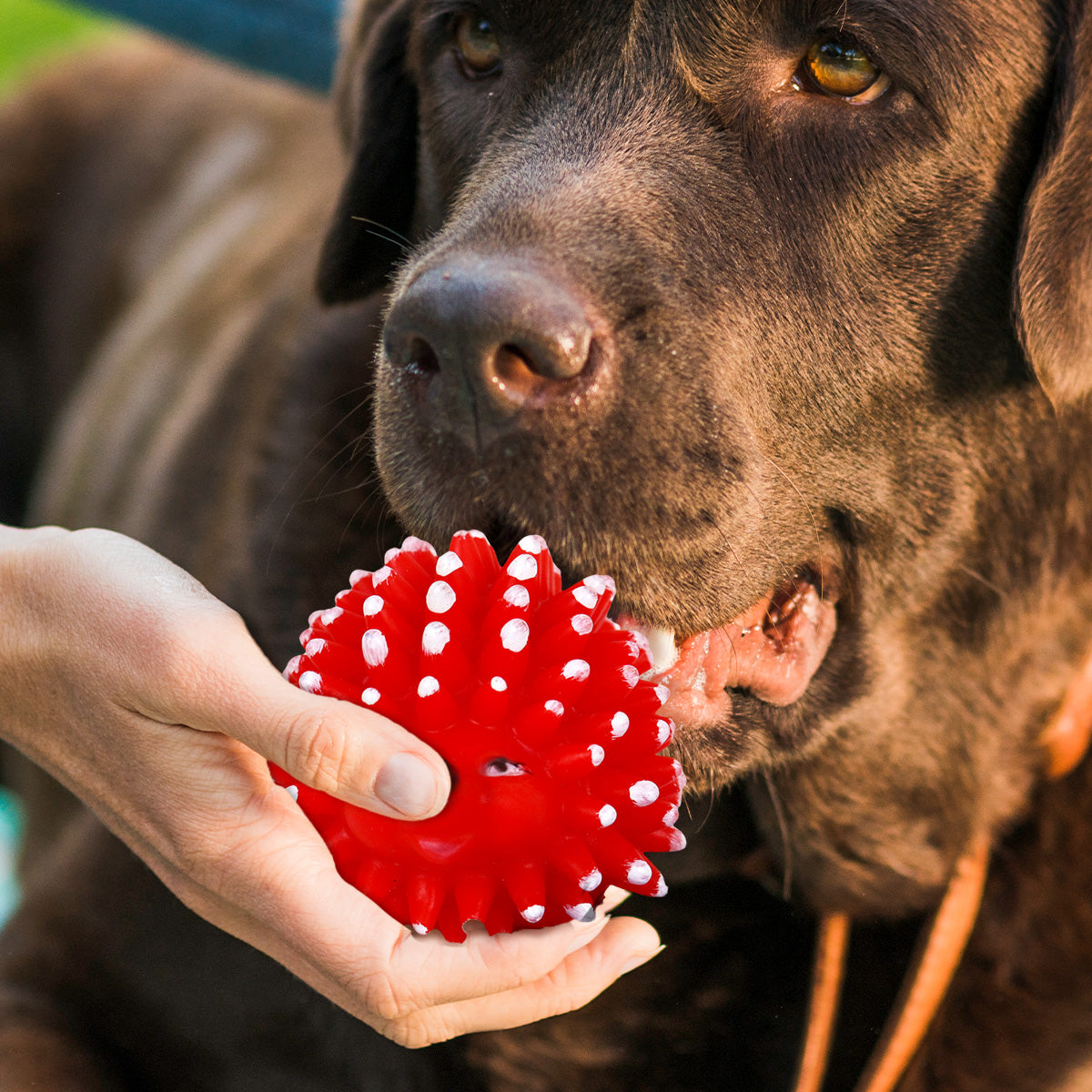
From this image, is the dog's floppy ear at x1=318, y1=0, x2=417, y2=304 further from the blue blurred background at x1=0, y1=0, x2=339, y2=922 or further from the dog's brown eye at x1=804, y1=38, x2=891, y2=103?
the blue blurred background at x1=0, y1=0, x2=339, y2=922

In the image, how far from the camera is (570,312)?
4.56 ft

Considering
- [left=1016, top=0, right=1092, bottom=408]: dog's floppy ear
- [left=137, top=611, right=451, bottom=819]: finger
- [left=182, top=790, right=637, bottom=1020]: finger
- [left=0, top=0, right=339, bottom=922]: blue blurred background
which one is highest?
[left=1016, top=0, right=1092, bottom=408]: dog's floppy ear

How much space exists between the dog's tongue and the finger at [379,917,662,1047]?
0.31 meters

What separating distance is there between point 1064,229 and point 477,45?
866mm

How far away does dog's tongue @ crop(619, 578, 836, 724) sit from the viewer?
165 centimetres

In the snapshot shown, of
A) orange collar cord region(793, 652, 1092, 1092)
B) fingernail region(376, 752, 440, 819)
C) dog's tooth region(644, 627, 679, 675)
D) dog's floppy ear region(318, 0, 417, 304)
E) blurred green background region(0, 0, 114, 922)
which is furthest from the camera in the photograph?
blurred green background region(0, 0, 114, 922)

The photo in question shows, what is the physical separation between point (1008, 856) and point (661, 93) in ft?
4.42

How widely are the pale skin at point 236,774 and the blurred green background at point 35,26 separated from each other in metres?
6.05

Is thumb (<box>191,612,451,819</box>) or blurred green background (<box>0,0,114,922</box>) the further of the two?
blurred green background (<box>0,0,114,922</box>)

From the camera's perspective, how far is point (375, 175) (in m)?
2.25

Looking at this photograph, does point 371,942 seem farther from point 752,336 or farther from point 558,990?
point 752,336

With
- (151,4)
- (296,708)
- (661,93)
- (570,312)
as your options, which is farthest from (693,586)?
(151,4)

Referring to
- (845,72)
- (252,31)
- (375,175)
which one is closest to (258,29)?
(252,31)

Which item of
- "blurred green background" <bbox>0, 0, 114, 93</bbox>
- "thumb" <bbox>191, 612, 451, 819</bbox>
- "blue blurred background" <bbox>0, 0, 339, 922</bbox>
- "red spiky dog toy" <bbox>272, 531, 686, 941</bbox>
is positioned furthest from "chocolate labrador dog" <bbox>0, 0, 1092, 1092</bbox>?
"blurred green background" <bbox>0, 0, 114, 93</bbox>
